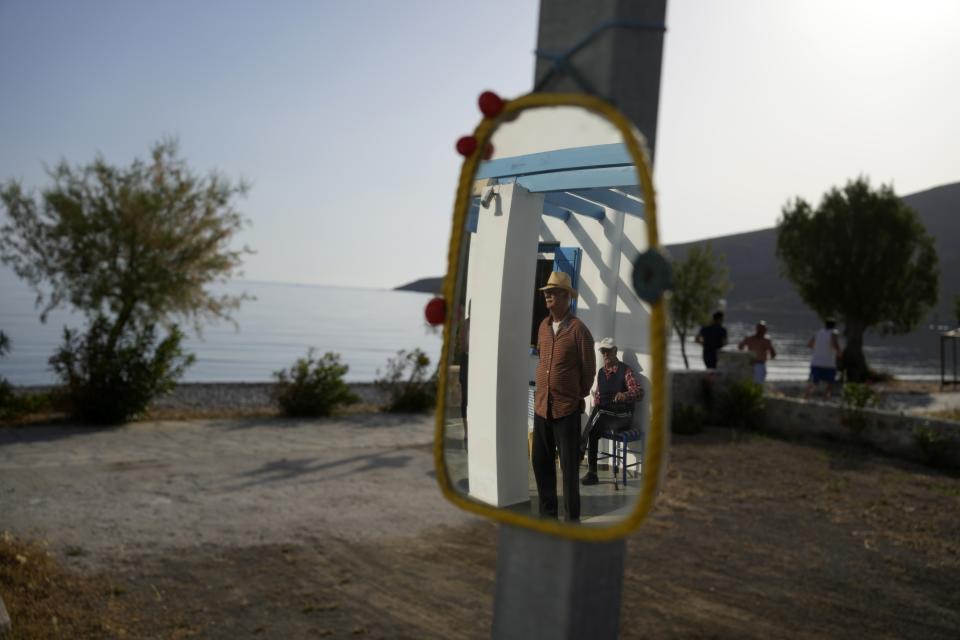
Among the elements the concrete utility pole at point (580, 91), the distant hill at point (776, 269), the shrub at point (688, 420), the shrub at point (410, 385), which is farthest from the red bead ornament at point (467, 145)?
the distant hill at point (776, 269)

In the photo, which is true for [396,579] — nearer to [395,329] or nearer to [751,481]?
[751,481]

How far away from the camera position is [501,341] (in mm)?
1209

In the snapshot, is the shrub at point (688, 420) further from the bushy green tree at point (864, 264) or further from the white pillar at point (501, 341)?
the bushy green tree at point (864, 264)

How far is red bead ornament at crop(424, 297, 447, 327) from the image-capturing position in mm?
1261

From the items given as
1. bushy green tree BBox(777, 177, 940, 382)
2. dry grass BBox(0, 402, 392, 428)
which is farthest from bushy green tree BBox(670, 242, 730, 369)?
dry grass BBox(0, 402, 392, 428)

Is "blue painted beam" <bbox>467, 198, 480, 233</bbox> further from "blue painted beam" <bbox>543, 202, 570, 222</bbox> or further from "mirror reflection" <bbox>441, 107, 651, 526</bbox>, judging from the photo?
"blue painted beam" <bbox>543, 202, 570, 222</bbox>

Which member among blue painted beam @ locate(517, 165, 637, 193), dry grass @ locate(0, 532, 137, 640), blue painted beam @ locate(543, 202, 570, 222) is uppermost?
blue painted beam @ locate(517, 165, 637, 193)

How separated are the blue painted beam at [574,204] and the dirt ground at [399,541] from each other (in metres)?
3.73

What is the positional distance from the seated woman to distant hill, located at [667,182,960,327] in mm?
122692

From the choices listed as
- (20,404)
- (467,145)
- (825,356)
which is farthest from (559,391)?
(825,356)

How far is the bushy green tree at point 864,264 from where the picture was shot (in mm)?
28844

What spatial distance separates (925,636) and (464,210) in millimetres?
4963

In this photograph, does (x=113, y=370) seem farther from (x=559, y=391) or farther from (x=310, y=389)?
(x=559, y=391)

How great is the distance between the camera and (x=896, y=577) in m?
5.77
